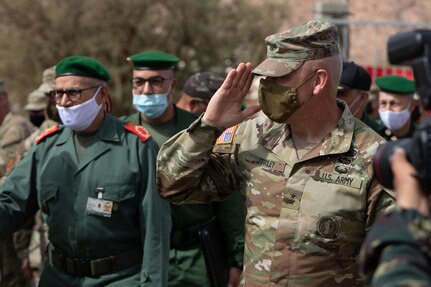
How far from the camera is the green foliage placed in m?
26.4

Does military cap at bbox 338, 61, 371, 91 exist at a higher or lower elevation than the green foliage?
higher

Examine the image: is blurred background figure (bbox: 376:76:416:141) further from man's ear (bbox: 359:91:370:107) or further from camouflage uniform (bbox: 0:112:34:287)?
camouflage uniform (bbox: 0:112:34:287)

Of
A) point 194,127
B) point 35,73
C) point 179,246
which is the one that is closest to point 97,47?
point 35,73

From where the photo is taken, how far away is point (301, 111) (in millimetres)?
3799

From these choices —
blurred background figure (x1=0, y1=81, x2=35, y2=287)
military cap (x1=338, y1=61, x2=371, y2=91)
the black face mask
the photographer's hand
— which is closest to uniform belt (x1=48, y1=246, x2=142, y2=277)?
blurred background figure (x1=0, y1=81, x2=35, y2=287)

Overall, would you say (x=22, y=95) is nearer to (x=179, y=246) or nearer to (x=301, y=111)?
(x=179, y=246)

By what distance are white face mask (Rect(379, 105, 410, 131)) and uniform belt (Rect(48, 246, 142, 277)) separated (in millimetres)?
3661

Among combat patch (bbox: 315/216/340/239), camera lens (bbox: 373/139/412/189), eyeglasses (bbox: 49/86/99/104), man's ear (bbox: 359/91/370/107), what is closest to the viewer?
camera lens (bbox: 373/139/412/189)

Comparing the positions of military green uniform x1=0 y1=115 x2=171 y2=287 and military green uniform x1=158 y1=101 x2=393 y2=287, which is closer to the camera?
military green uniform x1=158 y1=101 x2=393 y2=287

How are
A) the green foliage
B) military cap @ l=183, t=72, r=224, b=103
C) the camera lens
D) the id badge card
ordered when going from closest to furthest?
the camera lens
the id badge card
military cap @ l=183, t=72, r=224, b=103
the green foliage

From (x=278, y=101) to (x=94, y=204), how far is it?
5.13ft

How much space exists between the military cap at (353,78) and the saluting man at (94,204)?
5.55 ft

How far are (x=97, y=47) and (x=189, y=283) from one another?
20.9 metres

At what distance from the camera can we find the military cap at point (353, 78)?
6.06m
